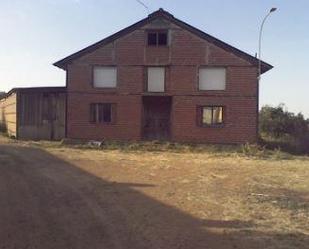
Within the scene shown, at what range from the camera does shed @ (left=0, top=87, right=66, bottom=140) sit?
3631 centimetres

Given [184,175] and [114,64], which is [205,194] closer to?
[184,175]

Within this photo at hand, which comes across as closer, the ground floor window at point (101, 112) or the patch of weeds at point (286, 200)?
the patch of weeds at point (286, 200)

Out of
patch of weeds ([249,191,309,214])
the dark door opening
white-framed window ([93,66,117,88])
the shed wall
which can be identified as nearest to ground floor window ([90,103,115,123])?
white-framed window ([93,66,117,88])

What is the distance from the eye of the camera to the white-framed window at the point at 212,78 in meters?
33.8

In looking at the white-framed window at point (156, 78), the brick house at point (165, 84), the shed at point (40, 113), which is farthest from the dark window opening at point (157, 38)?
the shed at point (40, 113)

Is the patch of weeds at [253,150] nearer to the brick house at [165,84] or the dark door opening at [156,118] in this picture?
the brick house at [165,84]

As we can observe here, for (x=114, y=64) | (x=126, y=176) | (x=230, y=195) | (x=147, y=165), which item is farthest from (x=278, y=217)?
(x=114, y=64)

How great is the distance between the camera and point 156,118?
35875mm

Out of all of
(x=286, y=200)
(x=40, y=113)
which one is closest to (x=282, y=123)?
(x=40, y=113)

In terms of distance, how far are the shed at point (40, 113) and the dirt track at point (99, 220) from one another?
19258mm

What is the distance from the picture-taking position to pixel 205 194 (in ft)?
47.9

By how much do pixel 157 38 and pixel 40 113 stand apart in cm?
868

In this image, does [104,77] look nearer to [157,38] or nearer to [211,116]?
[157,38]

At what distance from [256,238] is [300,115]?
36531 millimetres
